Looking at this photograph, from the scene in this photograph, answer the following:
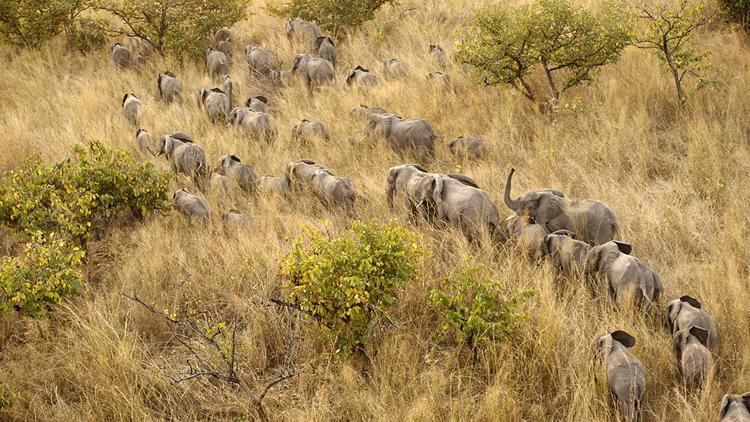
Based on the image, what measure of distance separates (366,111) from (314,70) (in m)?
1.83

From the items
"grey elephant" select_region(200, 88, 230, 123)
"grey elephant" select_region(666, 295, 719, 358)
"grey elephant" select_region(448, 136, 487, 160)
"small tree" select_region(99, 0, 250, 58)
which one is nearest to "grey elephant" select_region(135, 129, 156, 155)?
"grey elephant" select_region(200, 88, 230, 123)

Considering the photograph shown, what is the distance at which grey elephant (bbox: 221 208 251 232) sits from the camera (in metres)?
6.33

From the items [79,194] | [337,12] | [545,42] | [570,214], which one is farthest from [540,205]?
[337,12]

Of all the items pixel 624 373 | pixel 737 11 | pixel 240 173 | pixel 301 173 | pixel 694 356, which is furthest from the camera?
pixel 737 11

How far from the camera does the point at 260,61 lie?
11148mm

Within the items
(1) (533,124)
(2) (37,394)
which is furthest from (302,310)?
(1) (533,124)

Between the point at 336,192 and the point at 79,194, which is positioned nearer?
the point at 79,194

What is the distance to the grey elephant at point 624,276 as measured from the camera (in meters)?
4.68

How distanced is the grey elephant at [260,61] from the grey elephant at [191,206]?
185 inches

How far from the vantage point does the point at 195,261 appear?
5852mm

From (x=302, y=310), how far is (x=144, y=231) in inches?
93.1

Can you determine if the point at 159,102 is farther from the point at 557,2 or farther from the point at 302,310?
the point at 302,310

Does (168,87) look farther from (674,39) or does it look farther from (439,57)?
(674,39)

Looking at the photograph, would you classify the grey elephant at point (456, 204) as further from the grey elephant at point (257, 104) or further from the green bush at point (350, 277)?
the grey elephant at point (257, 104)
